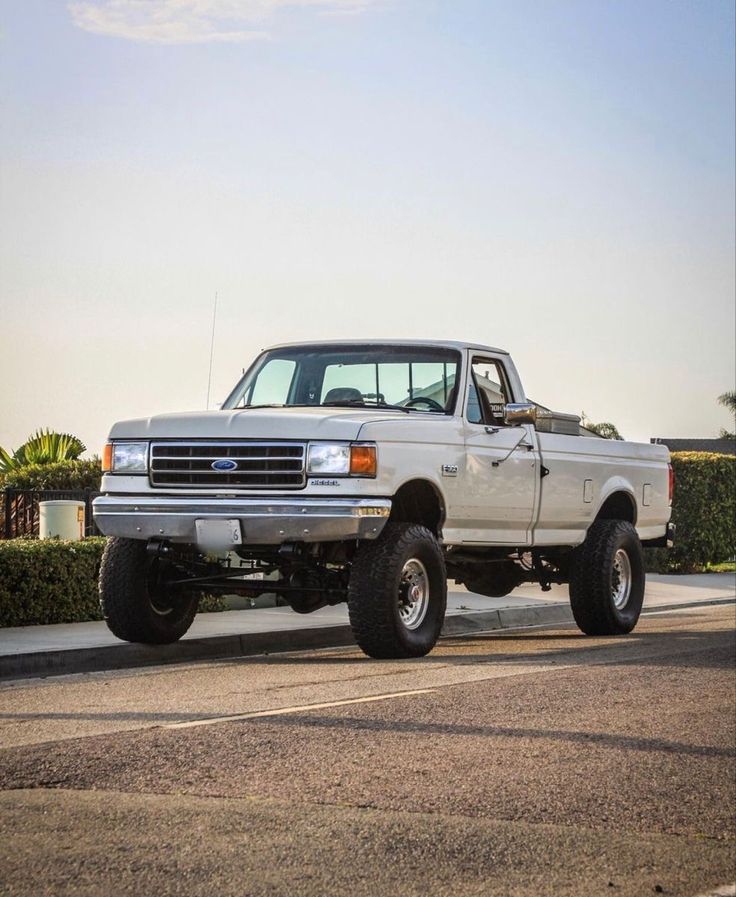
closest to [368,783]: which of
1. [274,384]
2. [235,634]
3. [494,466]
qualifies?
[494,466]

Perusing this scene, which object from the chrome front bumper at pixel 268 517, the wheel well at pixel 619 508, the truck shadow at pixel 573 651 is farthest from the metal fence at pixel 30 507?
the chrome front bumper at pixel 268 517

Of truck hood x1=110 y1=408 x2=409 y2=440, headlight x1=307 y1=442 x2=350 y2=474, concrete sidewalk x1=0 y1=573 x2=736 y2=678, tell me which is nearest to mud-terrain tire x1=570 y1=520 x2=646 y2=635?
concrete sidewalk x1=0 y1=573 x2=736 y2=678

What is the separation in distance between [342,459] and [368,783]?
4604 millimetres

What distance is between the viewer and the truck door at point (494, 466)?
1262 centimetres

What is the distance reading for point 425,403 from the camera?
12.7m

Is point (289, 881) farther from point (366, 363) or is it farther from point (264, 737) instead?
point (366, 363)

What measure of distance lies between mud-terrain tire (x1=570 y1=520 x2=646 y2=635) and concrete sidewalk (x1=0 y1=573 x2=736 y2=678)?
A: 1622mm

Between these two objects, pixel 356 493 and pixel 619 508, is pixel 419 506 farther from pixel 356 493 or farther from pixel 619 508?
pixel 619 508

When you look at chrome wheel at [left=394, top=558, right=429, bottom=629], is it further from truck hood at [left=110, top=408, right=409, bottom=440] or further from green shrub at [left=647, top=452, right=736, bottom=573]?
green shrub at [left=647, top=452, right=736, bottom=573]

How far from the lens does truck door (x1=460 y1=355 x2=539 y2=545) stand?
12.6 meters

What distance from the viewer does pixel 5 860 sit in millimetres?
5254

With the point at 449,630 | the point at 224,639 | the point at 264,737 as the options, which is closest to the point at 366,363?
the point at 224,639

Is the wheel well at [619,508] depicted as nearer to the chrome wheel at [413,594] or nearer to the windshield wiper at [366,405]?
the windshield wiper at [366,405]

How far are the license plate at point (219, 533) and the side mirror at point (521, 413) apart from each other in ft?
8.95
